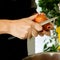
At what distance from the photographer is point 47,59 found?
103 cm

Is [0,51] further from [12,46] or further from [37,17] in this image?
[37,17]

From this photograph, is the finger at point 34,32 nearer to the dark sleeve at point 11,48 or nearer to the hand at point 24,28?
the hand at point 24,28

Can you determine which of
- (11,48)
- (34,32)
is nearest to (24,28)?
(34,32)

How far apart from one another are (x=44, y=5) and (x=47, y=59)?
629 millimetres

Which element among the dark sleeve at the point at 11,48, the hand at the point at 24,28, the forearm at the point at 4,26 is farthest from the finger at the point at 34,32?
the dark sleeve at the point at 11,48

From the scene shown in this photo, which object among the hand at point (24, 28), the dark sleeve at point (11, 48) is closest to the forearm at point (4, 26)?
the hand at point (24, 28)

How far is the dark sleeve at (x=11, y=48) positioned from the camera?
120cm

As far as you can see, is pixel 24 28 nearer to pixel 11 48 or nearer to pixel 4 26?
pixel 4 26

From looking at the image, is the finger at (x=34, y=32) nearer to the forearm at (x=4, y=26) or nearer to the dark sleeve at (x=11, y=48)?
the forearm at (x=4, y=26)

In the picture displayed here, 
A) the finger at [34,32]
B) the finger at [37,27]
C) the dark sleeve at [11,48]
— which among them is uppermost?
the finger at [37,27]

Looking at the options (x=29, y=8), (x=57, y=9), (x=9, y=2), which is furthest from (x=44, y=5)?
(x=9, y=2)

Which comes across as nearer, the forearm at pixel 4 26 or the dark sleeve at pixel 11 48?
the forearm at pixel 4 26

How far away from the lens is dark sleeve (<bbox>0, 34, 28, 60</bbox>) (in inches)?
47.3

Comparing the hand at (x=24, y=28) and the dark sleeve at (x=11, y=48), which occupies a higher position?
the hand at (x=24, y=28)
